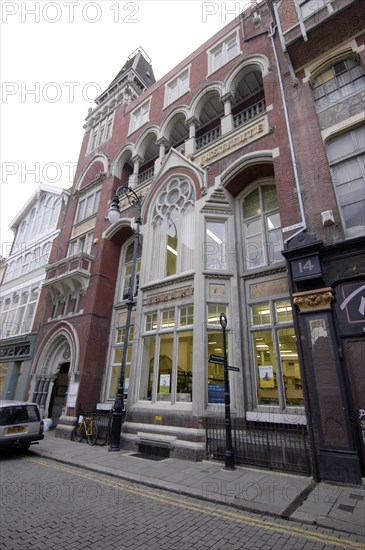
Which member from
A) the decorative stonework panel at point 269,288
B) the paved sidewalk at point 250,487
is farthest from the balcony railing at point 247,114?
the paved sidewalk at point 250,487

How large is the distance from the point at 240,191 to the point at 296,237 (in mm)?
5499

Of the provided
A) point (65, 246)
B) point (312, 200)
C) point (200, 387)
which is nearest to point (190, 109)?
point (312, 200)

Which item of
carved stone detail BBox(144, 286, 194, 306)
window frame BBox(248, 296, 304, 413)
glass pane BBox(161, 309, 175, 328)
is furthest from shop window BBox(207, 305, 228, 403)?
glass pane BBox(161, 309, 175, 328)

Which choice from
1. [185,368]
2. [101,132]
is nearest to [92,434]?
[185,368]

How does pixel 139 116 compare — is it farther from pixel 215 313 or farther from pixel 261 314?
pixel 261 314

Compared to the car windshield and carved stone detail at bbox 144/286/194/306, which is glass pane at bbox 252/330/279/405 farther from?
the car windshield

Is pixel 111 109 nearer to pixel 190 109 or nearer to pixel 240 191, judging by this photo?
pixel 190 109

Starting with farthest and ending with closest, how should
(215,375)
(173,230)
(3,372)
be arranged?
(3,372), (173,230), (215,375)

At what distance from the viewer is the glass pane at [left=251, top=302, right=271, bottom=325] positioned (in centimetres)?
1070

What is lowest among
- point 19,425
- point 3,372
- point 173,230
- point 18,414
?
point 19,425

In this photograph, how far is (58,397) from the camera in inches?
675

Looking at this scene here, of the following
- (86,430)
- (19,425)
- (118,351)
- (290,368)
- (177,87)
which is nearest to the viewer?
(290,368)

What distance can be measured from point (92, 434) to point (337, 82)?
52.6ft

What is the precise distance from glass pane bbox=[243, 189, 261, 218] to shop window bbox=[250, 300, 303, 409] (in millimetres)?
4202
